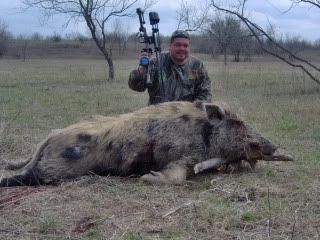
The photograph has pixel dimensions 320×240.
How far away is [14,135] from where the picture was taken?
8445 millimetres

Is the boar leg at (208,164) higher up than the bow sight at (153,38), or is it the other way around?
the bow sight at (153,38)

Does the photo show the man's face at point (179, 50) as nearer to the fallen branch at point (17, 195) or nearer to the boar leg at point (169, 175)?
the boar leg at point (169, 175)

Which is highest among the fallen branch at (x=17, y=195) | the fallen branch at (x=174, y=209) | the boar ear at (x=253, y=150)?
the boar ear at (x=253, y=150)

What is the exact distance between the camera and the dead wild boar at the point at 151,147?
18.8 ft

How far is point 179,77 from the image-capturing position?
764 centimetres

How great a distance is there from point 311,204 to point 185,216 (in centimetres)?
113

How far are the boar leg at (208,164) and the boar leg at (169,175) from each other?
13 centimetres

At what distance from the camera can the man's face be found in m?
7.48

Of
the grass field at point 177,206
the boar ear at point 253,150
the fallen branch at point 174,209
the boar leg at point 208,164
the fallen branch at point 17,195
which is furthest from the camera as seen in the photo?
the boar ear at point 253,150

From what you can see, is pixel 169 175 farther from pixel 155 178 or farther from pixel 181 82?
pixel 181 82

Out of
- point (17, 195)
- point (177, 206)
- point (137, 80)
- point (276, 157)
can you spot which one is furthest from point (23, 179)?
point (276, 157)

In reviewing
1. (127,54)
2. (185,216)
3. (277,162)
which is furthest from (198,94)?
(127,54)

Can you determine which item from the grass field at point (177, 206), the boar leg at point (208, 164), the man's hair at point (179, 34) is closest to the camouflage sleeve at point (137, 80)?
the man's hair at point (179, 34)

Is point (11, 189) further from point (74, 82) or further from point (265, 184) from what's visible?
point (74, 82)
